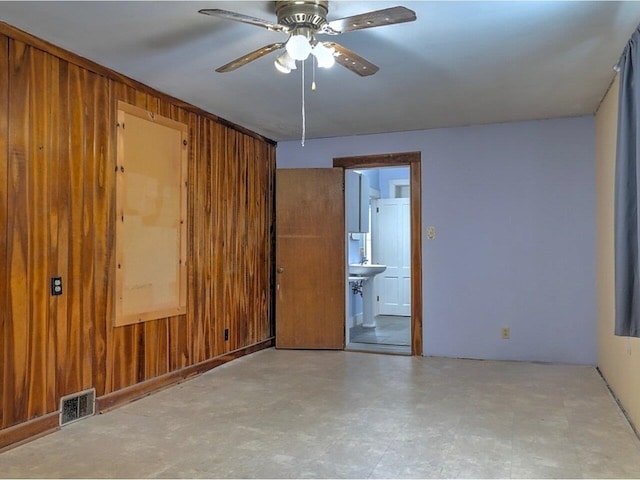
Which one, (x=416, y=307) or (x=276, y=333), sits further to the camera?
(x=276, y=333)

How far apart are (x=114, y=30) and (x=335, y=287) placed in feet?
11.1

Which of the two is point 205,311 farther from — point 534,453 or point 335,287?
point 534,453

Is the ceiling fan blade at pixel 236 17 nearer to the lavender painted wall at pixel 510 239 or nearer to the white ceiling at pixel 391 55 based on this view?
the white ceiling at pixel 391 55

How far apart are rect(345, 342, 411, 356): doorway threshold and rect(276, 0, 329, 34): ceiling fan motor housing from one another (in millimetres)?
3589

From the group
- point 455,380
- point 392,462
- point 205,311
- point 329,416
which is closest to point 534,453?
point 392,462

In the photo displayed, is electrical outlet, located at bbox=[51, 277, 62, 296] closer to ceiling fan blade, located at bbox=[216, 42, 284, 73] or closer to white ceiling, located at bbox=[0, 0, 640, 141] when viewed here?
white ceiling, located at bbox=[0, 0, 640, 141]

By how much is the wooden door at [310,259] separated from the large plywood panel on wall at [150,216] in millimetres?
1514

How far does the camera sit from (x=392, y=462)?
2504 millimetres

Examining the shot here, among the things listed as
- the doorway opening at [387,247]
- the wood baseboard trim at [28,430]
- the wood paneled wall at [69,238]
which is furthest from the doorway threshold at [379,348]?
the wood baseboard trim at [28,430]

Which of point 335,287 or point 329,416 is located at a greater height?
point 335,287

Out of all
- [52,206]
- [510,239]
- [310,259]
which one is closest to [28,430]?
[52,206]

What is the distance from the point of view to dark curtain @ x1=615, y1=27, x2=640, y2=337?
8.39ft

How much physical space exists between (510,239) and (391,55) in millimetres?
2475

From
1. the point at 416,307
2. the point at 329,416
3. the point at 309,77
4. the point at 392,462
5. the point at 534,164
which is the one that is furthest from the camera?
the point at 416,307
